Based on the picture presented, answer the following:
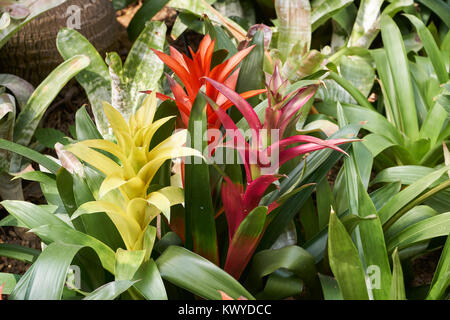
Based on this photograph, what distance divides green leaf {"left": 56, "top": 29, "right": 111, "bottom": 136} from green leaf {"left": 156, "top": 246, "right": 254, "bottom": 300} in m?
0.76

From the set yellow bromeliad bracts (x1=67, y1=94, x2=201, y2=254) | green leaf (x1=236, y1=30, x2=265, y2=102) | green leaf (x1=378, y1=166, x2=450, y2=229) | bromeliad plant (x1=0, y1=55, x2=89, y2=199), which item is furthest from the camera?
bromeliad plant (x1=0, y1=55, x2=89, y2=199)

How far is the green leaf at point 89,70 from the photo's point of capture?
65.2 inches

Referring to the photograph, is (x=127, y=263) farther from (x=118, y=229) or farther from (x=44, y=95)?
(x=44, y=95)

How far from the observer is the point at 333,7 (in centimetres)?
201

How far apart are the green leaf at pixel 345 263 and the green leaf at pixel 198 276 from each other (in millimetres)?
201

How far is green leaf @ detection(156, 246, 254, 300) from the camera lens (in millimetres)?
1011

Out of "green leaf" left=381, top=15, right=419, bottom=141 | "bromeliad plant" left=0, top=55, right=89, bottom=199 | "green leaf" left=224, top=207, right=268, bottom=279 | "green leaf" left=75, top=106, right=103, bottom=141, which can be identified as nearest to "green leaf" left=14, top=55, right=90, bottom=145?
"bromeliad plant" left=0, top=55, right=89, bottom=199

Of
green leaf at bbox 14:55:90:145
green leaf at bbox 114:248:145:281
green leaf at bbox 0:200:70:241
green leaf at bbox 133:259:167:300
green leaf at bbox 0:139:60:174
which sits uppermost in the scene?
green leaf at bbox 14:55:90:145

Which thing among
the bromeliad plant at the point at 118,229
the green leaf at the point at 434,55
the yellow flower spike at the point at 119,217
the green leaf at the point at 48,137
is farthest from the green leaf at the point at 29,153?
the green leaf at the point at 434,55

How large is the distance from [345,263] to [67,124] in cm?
138

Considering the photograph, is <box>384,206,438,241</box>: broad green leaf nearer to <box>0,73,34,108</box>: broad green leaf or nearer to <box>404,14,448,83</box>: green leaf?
<box>404,14,448,83</box>: green leaf

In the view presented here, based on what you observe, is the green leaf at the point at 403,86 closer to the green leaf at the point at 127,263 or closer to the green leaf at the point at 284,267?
the green leaf at the point at 284,267
